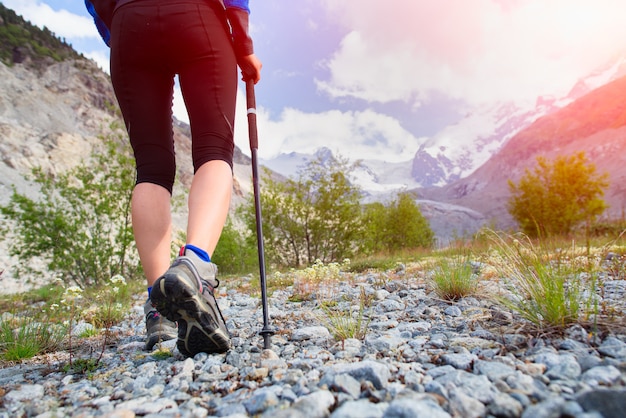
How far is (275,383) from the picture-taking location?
1302mm

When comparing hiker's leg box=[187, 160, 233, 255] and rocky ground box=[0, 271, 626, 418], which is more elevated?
hiker's leg box=[187, 160, 233, 255]

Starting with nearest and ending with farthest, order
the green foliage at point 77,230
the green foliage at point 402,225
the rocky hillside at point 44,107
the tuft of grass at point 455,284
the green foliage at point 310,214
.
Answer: the tuft of grass at point 455,284 → the green foliage at point 77,230 → the green foliage at point 310,214 → the green foliage at point 402,225 → the rocky hillside at point 44,107

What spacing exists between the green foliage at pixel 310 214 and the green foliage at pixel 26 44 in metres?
42.4

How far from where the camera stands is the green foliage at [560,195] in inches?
1060

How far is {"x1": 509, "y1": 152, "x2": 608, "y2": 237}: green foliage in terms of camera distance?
26928 millimetres

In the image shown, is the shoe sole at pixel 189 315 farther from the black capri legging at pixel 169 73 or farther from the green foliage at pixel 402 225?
the green foliage at pixel 402 225

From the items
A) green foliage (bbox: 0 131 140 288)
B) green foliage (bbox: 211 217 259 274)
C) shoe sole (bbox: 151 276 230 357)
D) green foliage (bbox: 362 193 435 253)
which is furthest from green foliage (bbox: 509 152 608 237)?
shoe sole (bbox: 151 276 230 357)

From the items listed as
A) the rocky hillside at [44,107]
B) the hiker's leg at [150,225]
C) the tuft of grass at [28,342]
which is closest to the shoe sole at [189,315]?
the hiker's leg at [150,225]

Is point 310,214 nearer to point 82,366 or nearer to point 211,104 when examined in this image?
point 211,104

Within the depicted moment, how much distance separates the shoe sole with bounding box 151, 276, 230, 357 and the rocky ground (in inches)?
2.3

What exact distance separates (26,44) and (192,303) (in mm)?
57038

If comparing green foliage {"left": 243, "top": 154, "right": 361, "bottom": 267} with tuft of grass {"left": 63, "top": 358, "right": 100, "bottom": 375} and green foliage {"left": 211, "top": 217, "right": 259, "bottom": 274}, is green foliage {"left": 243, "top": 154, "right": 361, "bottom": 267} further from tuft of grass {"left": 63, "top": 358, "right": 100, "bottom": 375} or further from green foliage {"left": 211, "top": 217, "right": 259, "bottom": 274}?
tuft of grass {"left": 63, "top": 358, "right": 100, "bottom": 375}

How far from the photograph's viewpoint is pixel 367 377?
123 centimetres

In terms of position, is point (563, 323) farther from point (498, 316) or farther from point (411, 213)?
point (411, 213)
